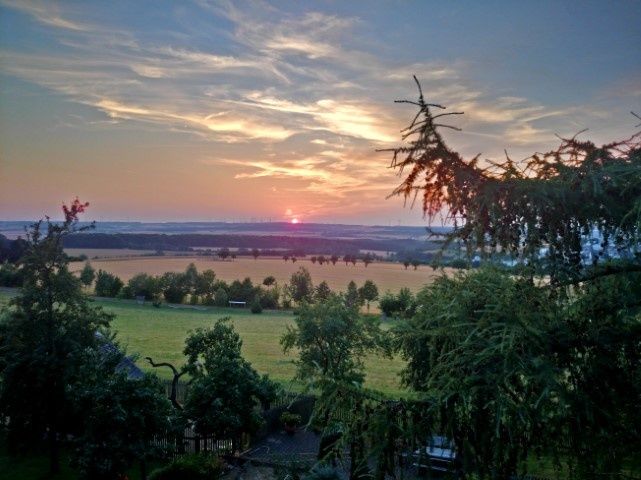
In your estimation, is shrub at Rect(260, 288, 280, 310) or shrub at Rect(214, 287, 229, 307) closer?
shrub at Rect(260, 288, 280, 310)

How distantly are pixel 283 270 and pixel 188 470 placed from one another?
107 m

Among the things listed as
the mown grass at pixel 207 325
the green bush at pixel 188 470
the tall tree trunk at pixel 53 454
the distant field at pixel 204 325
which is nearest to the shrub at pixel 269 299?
the mown grass at pixel 207 325

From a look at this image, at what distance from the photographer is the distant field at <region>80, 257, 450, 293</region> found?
336 feet

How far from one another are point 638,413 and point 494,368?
1753mm

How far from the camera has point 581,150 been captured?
601 cm

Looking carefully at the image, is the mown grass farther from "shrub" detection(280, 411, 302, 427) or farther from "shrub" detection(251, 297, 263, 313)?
"shrub" detection(280, 411, 302, 427)

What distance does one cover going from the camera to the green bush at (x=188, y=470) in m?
16.7

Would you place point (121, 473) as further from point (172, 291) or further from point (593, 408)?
point (172, 291)

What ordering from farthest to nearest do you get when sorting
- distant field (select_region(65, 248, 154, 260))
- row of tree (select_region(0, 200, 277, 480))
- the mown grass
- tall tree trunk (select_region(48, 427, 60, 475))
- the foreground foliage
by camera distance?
distant field (select_region(65, 248, 154, 260)), the mown grass, tall tree trunk (select_region(48, 427, 60, 475)), row of tree (select_region(0, 200, 277, 480)), the foreground foliage

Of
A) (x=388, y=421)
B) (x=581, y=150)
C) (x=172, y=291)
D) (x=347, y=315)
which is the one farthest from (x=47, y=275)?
(x=172, y=291)

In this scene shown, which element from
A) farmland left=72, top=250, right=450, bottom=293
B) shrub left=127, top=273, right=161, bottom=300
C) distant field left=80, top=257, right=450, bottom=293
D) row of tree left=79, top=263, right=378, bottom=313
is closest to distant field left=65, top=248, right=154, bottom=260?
farmland left=72, top=250, right=450, bottom=293

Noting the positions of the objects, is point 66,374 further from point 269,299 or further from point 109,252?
point 109,252

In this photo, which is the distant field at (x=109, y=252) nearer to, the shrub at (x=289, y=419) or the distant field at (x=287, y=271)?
the distant field at (x=287, y=271)

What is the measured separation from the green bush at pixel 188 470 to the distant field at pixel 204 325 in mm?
12967
